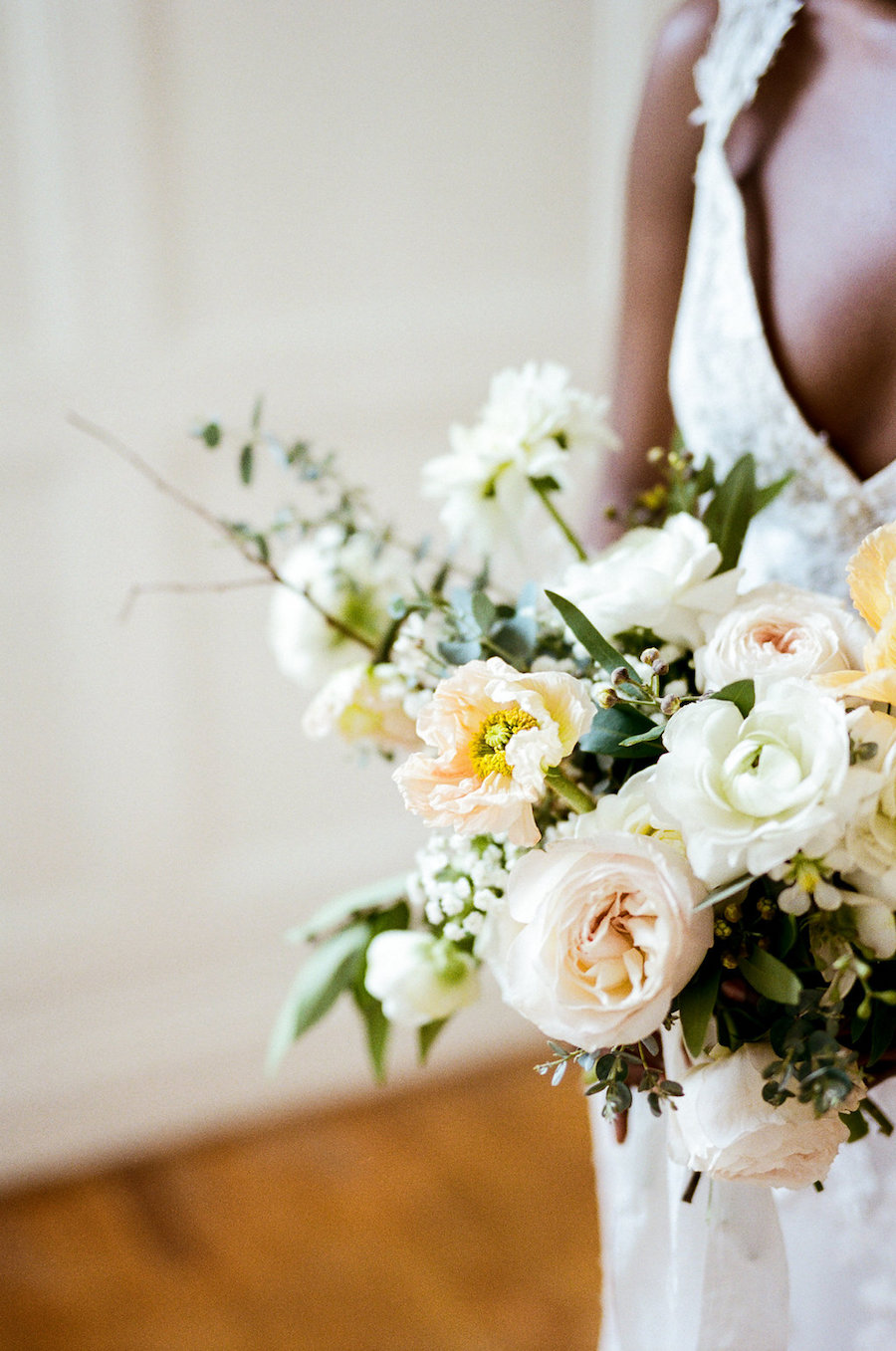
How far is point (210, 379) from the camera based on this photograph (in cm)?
164

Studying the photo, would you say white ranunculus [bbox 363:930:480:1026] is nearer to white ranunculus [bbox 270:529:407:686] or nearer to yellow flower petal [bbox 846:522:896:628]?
white ranunculus [bbox 270:529:407:686]

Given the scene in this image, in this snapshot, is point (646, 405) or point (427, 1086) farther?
point (427, 1086)

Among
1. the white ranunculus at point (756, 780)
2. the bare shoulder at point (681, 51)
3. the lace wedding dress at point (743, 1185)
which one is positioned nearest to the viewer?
the white ranunculus at point (756, 780)

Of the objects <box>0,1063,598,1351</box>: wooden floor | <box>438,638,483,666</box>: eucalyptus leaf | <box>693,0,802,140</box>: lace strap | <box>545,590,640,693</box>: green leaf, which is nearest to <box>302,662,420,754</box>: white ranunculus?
<box>438,638,483,666</box>: eucalyptus leaf

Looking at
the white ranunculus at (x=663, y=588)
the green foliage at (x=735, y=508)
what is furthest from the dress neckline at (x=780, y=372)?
the white ranunculus at (x=663, y=588)

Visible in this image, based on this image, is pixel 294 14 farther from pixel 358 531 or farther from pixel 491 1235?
pixel 491 1235

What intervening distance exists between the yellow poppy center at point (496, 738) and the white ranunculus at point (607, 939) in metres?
0.04

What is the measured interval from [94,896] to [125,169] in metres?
1.02

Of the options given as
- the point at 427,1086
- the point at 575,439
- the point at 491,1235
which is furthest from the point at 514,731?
the point at 427,1086

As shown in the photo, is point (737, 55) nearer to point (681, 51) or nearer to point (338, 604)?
point (681, 51)

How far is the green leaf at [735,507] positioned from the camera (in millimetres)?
694

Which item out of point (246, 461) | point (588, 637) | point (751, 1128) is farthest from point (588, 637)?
point (246, 461)

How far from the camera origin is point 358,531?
2.71 ft

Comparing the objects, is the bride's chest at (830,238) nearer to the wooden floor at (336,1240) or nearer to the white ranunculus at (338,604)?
the white ranunculus at (338,604)
